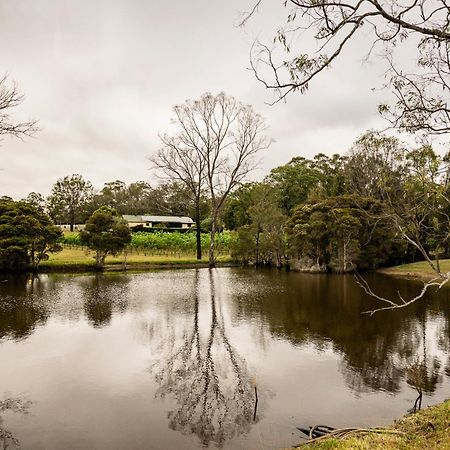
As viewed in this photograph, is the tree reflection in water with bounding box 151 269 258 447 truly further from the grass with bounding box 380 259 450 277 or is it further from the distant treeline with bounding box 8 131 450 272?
the grass with bounding box 380 259 450 277

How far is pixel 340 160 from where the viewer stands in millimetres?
46062

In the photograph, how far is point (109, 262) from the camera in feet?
103

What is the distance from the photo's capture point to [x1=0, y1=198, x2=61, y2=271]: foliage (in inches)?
1009

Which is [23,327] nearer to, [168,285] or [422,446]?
[168,285]

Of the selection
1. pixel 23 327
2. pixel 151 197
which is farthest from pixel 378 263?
pixel 151 197

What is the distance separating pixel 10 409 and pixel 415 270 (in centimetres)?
2844

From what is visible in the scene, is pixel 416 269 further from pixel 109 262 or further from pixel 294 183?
pixel 109 262

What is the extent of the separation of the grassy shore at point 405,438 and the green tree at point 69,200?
63044 mm

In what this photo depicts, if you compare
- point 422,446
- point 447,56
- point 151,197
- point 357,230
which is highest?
point 151,197

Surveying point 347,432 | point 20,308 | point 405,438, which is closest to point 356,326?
point 347,432

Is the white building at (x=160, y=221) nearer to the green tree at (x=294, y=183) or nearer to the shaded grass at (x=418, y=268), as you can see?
the green tree at (x=294, y=183)

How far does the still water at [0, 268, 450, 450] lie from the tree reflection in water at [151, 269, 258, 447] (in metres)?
0.03

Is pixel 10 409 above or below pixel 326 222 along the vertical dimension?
below

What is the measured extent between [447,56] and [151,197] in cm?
7405
